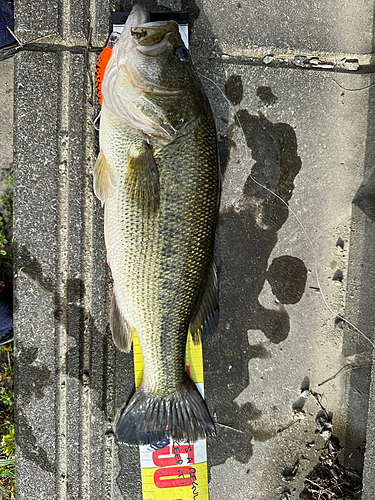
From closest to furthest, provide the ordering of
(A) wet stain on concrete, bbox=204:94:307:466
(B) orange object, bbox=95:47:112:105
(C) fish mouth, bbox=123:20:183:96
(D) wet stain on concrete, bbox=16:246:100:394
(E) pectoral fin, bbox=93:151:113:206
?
(C) fish mouth, bbox=123:20:183:96, (E) pectoral fin, bbox=93:151:113:206, (B) orange object, bbox=95:47:112:105, (D) wet stain on concrete, bbox=16:246:100:394, (A) wet stain on concrete, bbox=204:94:307:466

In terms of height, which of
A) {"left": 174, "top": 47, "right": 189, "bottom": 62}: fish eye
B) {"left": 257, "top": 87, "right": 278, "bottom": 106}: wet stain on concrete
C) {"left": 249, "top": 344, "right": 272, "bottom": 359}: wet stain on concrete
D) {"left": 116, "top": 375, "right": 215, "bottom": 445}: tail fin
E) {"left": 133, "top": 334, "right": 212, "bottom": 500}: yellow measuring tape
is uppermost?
{"left": 174, "top": 47, "right": 189, "bottom": 62}: fish eye

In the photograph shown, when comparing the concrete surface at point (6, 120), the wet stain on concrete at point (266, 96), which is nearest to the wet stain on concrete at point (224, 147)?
the wet stain on concrete at point (266, 96)

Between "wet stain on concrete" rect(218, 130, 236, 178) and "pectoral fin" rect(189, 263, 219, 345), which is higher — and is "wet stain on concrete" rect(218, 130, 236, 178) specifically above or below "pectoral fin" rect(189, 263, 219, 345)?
above

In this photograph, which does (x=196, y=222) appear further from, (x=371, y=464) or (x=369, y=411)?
(x=371, y=464)

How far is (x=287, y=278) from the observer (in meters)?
2.25

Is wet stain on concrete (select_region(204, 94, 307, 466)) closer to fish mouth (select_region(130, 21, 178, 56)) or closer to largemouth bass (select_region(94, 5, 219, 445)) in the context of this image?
largemouth bass (select_region(94, 5, 219, 445))

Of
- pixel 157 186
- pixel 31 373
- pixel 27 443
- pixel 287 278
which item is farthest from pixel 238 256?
pixel 27 443

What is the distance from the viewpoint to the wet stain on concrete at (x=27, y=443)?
210 centimetres

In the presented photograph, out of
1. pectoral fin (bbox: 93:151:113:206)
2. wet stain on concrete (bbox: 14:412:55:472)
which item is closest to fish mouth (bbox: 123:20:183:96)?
pectoral fin (bbox: 93:151:113:206)

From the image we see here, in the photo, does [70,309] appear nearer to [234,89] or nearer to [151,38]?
[151,38]

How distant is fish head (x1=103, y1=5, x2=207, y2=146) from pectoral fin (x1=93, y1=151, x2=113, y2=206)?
0.26 metres

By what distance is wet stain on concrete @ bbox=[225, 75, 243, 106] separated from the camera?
2127 millimetres

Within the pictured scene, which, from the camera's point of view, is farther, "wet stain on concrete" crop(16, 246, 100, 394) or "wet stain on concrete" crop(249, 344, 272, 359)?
"wet stain on concrete" crop(249, 344, 272, 359)

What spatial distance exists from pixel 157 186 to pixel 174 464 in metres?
A: 1.81
